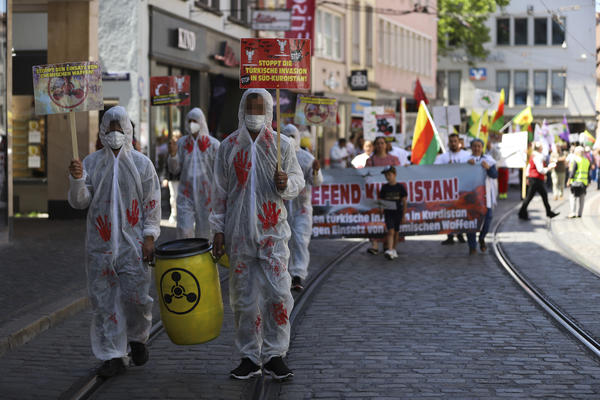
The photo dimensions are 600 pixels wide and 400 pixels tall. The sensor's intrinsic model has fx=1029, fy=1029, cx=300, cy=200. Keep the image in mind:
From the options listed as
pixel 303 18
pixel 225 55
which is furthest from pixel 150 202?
pixel 303 18

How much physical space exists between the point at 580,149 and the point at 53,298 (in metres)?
16.8

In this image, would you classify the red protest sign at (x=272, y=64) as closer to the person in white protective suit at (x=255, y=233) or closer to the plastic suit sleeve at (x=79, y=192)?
the person in white protective suit at (x=255, y=233)

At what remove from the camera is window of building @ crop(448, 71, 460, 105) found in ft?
232

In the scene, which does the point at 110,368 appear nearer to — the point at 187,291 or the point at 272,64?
Result: the point at 187,291

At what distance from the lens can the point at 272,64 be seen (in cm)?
727

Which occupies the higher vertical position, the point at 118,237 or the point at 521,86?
the point at 521,86

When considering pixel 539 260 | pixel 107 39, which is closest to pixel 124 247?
pixel 539 260

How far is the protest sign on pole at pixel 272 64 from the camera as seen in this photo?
7.21 m

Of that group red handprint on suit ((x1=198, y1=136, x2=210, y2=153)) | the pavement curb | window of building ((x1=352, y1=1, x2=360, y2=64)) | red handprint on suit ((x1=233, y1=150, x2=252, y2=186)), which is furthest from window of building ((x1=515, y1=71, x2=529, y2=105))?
red handprint on suit ((x1=233, y1=150, x2=252, y2=186))

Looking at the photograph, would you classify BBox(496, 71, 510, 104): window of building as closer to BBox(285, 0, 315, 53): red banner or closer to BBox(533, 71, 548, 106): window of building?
BBox(533, 71, 548, 106): window of building

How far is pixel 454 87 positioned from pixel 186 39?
47995 millimetres

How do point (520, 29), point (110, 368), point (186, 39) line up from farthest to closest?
point (520, 29), point (186, 39), point (110, 368)

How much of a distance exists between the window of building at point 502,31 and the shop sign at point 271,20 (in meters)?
46.5

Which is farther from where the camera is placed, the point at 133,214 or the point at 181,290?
the point at 133,214
